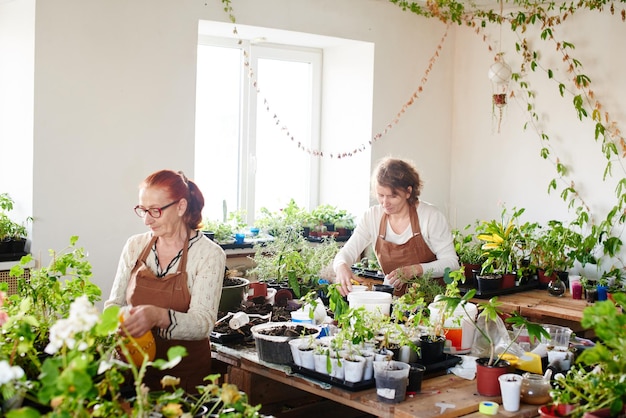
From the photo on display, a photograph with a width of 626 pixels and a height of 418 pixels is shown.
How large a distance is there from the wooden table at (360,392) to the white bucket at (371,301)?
0.54m

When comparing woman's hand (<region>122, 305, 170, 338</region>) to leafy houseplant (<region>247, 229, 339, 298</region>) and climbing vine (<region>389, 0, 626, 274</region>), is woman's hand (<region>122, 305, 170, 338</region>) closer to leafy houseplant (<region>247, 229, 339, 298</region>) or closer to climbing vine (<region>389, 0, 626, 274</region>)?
leafy houseplant (<region>247, 229, 339, 298</region>)

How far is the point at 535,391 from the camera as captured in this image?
3.25 metres

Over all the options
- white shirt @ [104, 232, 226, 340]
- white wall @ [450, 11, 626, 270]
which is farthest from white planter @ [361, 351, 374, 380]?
white wall @ [450, 11, 626, 270]

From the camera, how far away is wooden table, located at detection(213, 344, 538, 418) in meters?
3.17

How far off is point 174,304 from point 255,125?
368 centimetres

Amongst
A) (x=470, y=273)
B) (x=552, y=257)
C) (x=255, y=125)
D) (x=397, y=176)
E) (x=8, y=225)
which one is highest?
(x=255, y=125)

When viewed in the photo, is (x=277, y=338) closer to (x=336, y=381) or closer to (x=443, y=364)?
(x=336, y=381)

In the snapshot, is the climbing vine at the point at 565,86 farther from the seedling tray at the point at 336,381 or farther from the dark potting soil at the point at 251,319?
the seedling tray at the point at 336,381

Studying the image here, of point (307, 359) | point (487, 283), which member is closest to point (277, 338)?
point (307, 359)

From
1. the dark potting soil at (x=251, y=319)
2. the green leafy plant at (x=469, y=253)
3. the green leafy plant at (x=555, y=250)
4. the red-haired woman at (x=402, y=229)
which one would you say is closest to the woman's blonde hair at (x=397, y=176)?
the red-haired woman at (x=402, y=229)

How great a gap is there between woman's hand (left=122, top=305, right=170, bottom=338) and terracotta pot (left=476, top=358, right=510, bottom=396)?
1370mm

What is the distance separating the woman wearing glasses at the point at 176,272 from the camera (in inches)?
152

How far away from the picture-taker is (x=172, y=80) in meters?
6.28

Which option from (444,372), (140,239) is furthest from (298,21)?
(444,372)
